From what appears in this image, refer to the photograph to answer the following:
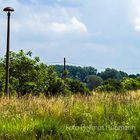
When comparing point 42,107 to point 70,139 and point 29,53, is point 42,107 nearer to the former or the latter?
point 70,139

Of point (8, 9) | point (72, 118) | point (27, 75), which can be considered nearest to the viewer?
point (72, 118)

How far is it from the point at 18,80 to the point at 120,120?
63.8ft

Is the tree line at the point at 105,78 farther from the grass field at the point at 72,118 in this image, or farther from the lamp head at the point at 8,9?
the grass field at the point at 72,118

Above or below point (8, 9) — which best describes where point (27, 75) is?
below

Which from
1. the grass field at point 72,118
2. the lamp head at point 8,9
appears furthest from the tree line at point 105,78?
the grass field at point 72,118

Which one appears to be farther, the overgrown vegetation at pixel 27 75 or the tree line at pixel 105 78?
the tree line at pixel 105 78

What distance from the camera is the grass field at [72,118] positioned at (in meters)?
10.1

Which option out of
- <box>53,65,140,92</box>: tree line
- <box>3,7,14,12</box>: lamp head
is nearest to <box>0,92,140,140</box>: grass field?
<box>3,7,14,12</box>: lamp head

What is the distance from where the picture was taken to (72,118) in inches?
462

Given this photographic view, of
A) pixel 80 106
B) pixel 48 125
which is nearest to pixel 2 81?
pixel 80 106

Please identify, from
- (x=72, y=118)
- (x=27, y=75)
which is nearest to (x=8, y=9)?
(x=27, y=75)

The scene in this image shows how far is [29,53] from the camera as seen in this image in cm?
3244

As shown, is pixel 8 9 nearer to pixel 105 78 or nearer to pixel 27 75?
pixel 27 75

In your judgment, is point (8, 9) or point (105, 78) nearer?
point (8, 9)
